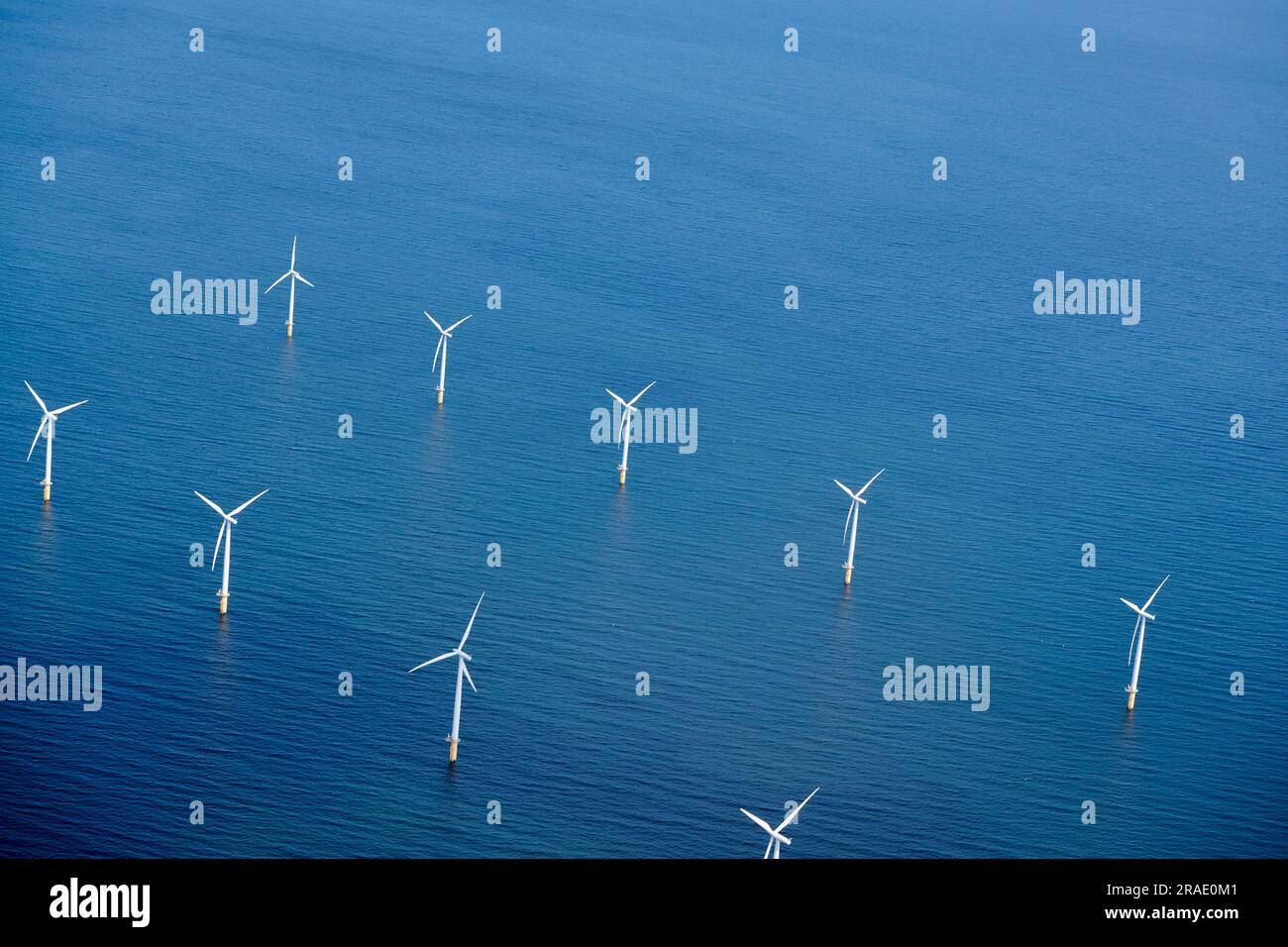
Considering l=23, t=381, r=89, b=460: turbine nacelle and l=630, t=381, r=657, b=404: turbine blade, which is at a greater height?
l=630, t=381, r=657, b=404: turbine blade

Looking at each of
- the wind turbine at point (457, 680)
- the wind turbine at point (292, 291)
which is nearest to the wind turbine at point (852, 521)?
the wind turbine at point (457, 680)

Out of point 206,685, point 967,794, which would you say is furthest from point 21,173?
point 967,794

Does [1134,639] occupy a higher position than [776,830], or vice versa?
[1134,639]

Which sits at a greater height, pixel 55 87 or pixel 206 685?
pixel 55 87

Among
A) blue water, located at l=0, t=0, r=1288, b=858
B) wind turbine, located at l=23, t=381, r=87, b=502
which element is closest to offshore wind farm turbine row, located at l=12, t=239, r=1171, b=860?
wind turbine, located at l=23, t=381, r=87, b=502

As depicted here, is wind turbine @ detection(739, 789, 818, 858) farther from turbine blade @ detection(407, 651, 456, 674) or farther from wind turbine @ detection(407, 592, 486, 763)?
turbine blade @ detection(407, 651, 456, 674)

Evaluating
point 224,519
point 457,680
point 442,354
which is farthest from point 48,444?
point 442,354

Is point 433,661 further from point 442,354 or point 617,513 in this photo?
point 442,354
